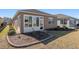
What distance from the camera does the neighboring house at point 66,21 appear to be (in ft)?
20.3

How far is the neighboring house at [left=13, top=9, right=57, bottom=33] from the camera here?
20.1 ft

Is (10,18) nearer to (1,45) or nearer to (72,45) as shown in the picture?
Result: (1,45)

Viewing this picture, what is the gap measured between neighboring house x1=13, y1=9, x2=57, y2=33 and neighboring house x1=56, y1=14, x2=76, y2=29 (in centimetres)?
13

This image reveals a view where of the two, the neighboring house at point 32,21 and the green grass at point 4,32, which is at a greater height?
the neighboring house at point 32,21

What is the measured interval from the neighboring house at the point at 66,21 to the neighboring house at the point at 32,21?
13cm

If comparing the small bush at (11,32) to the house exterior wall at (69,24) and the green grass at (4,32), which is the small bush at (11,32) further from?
the house exterior wall at (69,24)

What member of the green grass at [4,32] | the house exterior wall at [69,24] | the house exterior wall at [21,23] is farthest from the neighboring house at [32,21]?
the green grass at [4,32]

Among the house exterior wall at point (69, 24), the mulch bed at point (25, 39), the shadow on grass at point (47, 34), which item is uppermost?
the house exterior wall at point (69, 24)

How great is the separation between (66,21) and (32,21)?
3.02 ft

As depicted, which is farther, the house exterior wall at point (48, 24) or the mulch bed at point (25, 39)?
the house exterior wall at point (48, 24)

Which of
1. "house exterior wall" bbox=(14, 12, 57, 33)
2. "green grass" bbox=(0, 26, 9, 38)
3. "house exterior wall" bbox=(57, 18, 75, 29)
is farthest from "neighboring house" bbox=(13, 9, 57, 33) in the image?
"green grass" bbox=(0, 26, 9, 38)

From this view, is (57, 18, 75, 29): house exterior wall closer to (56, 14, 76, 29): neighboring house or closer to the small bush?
(56, 14, 76, 29): neighboring house
